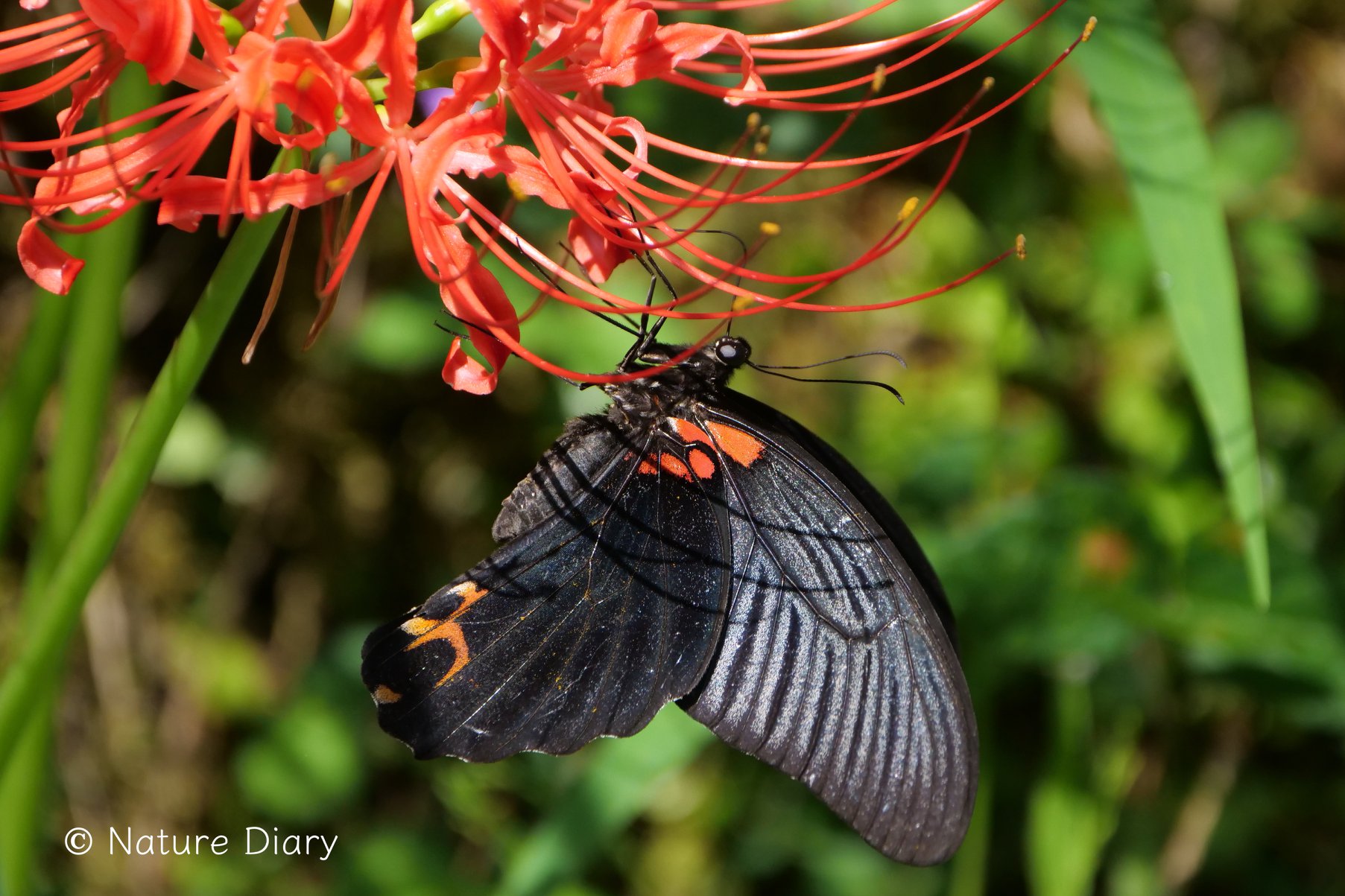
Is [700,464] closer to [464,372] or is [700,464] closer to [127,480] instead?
[464,372]

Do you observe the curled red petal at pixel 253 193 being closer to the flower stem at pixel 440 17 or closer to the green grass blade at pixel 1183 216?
the flower stem at pixel 440 17

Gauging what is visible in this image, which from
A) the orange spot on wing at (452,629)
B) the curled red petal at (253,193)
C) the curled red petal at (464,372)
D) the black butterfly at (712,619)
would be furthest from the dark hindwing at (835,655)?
the curled red petal at (253,193)

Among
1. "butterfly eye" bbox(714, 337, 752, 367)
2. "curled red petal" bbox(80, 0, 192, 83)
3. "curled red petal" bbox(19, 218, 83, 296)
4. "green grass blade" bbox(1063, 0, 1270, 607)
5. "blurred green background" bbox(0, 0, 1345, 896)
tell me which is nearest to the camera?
"curled red petal" bbox(80, 0, 192, 83)

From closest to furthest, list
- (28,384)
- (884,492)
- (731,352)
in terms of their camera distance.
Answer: (28,384), (731,352), (884,492)

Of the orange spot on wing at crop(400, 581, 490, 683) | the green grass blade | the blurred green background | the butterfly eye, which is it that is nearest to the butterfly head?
the butterfly eye

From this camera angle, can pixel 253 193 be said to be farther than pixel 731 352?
No

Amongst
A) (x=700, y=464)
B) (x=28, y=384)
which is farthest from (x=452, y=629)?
(x=28, y=384)

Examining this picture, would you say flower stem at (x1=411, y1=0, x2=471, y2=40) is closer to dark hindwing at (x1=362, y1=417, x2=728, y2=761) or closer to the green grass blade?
dark hindwing at (x1=362, y1=417, x2=728, y2=761)
